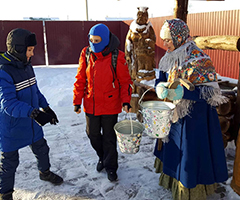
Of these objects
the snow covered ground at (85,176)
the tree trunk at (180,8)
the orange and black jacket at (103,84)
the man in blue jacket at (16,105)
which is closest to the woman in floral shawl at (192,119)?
the snow covered ground at (85,176)

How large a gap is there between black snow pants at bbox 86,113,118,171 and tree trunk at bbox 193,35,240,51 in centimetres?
205

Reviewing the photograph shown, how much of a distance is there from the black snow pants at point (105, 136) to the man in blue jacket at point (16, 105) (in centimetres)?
52

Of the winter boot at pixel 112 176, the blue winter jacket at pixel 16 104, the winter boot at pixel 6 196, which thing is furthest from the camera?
the winter boot at pixel 112 176

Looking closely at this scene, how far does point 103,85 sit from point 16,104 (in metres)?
0.94

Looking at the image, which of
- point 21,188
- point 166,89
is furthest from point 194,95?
point 21,188

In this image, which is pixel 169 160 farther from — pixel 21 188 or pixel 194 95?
pixel 21 188

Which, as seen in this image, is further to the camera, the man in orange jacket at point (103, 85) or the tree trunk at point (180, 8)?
the tree trunk at point (180, 8)

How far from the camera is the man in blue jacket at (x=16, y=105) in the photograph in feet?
6.99

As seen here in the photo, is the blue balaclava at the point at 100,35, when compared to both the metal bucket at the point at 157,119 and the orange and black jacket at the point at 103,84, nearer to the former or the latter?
the orange and black jacket at the point at 103,84

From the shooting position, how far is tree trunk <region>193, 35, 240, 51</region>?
3.34m

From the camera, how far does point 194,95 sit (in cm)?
201

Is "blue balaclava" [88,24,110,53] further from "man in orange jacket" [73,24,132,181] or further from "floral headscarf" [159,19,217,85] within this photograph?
"floral headscarf" [159,19,217,85]

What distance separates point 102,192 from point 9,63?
175 cm

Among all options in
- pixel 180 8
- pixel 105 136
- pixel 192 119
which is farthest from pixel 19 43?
pixel 180 8
